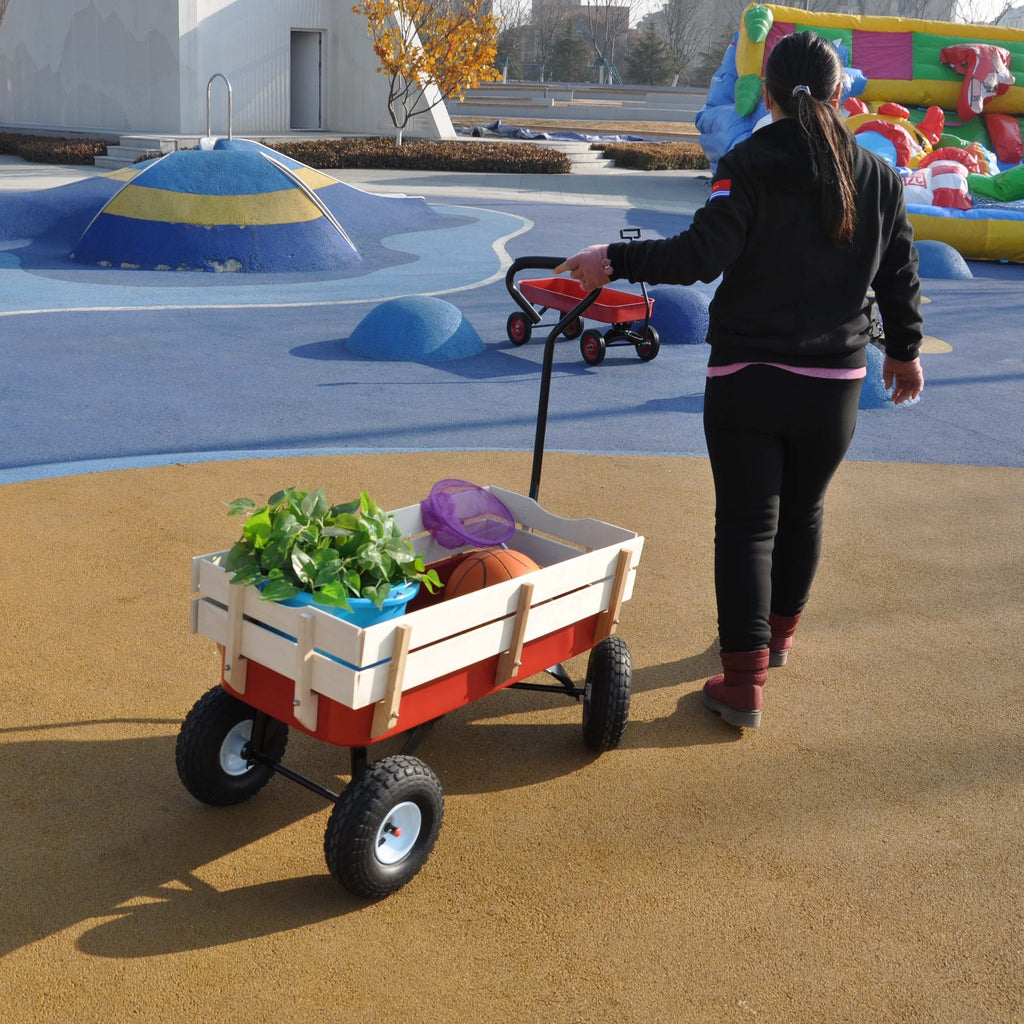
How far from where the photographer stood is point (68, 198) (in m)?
15.4

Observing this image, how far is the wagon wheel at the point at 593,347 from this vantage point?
30.2ft

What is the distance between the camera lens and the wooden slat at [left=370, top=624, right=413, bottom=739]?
2658 millimetres

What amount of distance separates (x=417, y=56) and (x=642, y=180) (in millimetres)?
6875

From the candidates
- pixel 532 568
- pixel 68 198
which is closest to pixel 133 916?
pixel 532 568

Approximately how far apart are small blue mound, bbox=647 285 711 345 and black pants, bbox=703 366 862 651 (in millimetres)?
6814

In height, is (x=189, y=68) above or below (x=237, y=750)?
above

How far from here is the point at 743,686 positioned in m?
3.70

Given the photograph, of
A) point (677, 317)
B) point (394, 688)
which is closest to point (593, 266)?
point (394, 688)

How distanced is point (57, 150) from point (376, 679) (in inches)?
965

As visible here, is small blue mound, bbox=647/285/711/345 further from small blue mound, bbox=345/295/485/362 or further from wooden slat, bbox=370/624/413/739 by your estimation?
wooden slat, bbox=370/624/413/739

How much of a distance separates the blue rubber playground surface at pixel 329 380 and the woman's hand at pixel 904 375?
3005 millimetres

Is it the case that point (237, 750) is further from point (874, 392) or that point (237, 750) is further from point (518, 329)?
point (518, 329)

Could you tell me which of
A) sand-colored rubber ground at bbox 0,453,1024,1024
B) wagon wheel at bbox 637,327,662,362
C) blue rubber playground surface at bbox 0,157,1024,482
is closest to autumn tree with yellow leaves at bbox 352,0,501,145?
blue rubber playground surface at bbox 0,157,1024,482

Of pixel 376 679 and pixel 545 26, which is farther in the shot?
pixel 545 26
